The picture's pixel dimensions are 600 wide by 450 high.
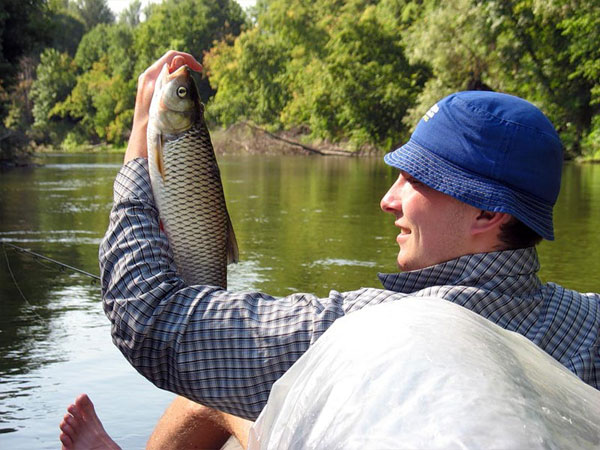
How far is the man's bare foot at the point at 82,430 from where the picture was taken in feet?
8.21

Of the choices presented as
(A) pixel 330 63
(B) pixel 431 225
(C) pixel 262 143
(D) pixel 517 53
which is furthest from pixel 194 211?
(C) pixel 262 143

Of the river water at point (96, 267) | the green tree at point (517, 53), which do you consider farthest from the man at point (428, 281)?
the green tree at point (517, 53)

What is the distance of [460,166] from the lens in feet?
6.25

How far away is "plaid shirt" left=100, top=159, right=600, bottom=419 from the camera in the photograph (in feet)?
6.21

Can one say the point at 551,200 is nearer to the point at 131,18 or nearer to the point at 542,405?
the point at 542,405

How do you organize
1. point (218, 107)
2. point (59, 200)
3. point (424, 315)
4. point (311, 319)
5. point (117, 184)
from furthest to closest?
point (218, 107) → point (59, 200) → point (117, 184) → point (311, 319) → point (424, 315)

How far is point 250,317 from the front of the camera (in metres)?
1.92

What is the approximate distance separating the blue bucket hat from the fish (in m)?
0.55

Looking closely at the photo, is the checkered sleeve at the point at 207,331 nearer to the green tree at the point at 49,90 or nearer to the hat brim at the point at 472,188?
the hat brim at the point at 472,188

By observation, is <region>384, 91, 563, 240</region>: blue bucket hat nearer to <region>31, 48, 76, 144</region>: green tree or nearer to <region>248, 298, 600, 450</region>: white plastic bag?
<region>248, 298, 600, 450</region>: white plastic bag

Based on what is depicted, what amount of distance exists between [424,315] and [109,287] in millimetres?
860

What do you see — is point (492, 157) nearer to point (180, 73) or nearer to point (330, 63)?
point (180, 73)

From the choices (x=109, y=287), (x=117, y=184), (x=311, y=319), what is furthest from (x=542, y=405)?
(x=117, y=184)

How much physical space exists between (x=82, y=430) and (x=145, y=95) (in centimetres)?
94
